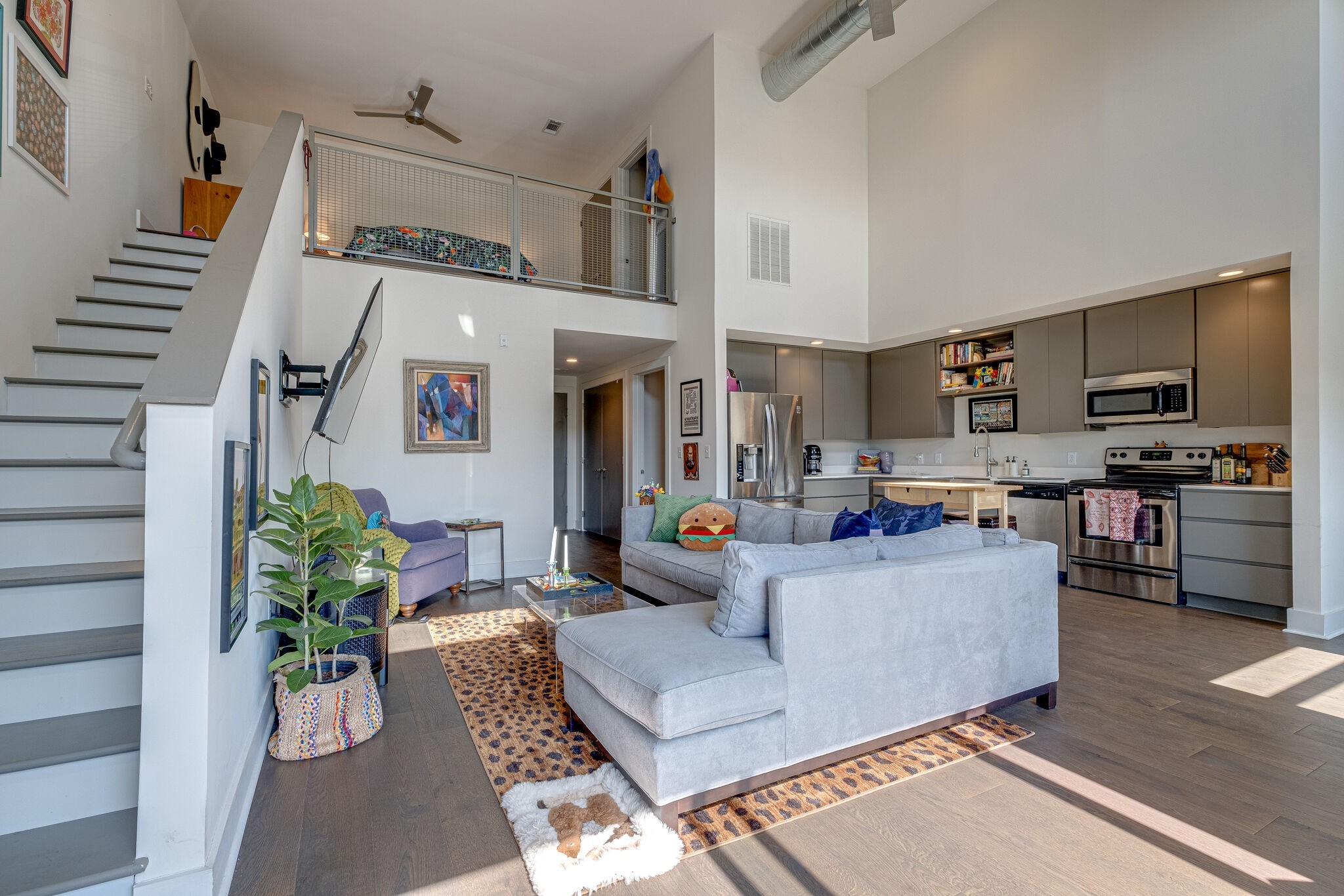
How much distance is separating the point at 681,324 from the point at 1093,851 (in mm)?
5357

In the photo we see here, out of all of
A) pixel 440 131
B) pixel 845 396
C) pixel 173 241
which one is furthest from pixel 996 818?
pixel 440 131

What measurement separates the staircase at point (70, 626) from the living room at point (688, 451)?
2 centimetres

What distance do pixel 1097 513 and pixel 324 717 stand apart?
534cm

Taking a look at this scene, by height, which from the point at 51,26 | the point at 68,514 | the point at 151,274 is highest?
the point at 51,26

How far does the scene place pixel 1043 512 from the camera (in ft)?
17.4

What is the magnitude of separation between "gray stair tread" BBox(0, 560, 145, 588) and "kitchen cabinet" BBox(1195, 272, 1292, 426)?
610 cm

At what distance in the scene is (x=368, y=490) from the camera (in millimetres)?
4656

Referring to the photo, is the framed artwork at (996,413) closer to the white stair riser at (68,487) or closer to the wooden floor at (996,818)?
the wooden floor at (996,818)

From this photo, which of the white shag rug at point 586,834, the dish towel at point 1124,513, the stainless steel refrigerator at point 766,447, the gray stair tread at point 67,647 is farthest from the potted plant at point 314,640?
the dish towel at point 1124,513

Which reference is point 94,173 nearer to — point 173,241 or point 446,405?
point 173,241

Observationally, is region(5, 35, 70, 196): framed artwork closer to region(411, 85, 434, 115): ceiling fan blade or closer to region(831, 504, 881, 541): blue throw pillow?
region(411, 85, 434, 115): ceiling fan blade

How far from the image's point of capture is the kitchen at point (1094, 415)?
4.15 meters

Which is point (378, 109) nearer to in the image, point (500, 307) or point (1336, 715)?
point (500, 307)

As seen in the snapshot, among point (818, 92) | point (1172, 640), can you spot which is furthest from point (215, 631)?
point (818, 92)
